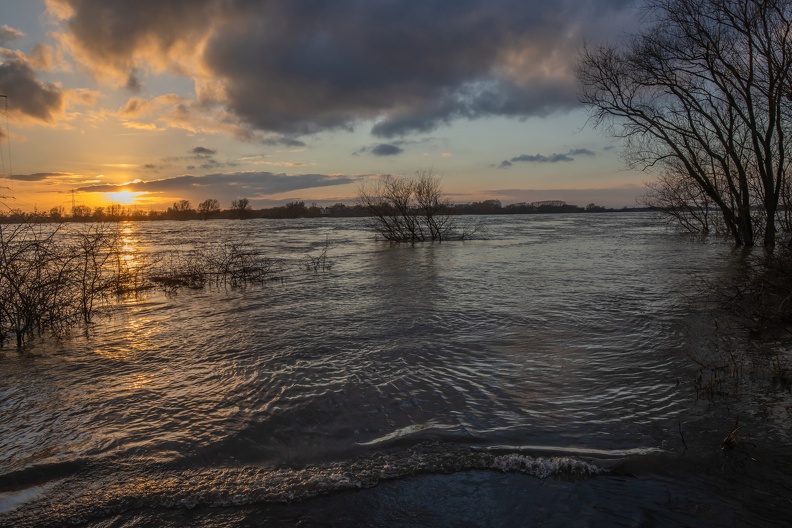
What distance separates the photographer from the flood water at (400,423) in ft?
12.6

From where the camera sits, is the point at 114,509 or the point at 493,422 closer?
the point at 114,509

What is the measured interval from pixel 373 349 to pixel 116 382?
428cm

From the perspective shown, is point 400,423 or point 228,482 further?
point 400,423

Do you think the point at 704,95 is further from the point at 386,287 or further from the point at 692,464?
the point at 692,464

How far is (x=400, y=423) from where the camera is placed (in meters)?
5.41

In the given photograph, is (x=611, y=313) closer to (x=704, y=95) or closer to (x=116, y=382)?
(x=116, y=382)

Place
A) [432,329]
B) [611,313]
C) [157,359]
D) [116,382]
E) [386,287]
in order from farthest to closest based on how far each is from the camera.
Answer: [386,287] → [611,313] → [432,329] → [157,359] → [116,382]

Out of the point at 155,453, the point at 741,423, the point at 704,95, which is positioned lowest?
the point at 155,453

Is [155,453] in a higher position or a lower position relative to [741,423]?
lower

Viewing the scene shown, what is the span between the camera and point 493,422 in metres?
5.30

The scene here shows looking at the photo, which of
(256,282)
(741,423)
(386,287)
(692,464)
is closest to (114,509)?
(692,464)

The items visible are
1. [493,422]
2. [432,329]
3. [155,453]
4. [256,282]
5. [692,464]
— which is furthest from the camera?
[256,282]

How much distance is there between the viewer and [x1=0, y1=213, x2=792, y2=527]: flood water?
3.85 metres

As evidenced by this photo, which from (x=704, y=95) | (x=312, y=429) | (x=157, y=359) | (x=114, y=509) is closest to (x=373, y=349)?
(x=312, y=429)
